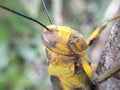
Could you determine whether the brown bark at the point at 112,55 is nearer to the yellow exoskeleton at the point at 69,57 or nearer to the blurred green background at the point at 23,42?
the yellow exoskeleton at the point at 69,57

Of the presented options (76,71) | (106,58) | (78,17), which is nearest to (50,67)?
(76,71)

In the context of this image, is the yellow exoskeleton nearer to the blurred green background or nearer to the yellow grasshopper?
the yellow grasshopper

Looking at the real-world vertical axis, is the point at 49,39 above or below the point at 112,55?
above

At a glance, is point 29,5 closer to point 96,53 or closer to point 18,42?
point 18,42

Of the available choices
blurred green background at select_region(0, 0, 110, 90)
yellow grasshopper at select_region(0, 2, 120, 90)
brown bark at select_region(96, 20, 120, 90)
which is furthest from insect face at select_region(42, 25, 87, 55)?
blurred green background at select_region(0, 0, 110, 90)

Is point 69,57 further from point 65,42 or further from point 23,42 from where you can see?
point 23,42

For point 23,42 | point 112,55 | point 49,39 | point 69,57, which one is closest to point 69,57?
point 69,57

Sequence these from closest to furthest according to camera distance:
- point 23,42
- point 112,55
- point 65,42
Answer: point 112,55 → point 65,42 → point 23,42

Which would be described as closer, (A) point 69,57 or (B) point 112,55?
(B) point 112,55
